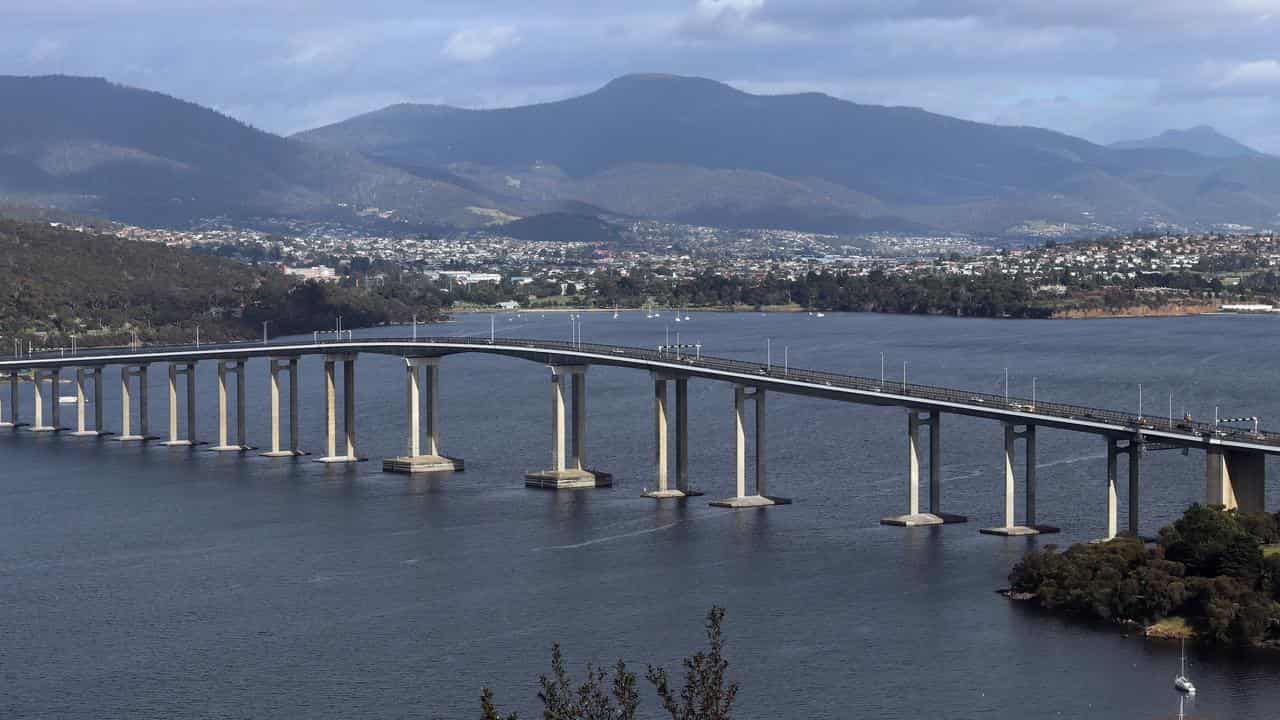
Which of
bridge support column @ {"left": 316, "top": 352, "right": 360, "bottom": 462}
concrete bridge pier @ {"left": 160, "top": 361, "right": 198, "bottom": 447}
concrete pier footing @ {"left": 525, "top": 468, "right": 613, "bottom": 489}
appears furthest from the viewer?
concrete bridge pier @ {"left": 160, "top": 361, "right": 198, "bottom": 447}

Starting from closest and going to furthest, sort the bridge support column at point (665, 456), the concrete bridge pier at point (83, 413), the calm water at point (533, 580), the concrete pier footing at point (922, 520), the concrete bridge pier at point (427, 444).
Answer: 1. the calm water at point (533, 580)
2. the concrete pier footing at point (922, 520)
3. the bridge support column at point (665, 456)
4. the concrete bridge pier at point (427, 444)
5. the concrete bridge pier at point (83, 413)

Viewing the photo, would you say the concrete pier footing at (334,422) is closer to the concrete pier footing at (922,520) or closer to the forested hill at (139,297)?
the concrete pier footing at (922,520)

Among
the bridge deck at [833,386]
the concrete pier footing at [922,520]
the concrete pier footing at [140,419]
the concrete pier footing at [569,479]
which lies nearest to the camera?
the bridge deck at [833,386]

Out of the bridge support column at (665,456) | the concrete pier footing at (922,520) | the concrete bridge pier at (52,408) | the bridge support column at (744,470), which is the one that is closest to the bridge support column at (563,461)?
the bridge support column at (665,456)

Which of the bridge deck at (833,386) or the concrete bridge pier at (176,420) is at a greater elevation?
the bridge deck at (833,386)

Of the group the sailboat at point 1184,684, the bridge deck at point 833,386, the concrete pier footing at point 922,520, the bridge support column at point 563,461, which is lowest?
the sailboat at point 1184,684

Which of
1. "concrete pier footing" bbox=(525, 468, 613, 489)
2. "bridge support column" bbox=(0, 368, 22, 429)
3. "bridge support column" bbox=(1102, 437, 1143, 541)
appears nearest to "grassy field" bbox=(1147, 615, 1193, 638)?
"bridge support column" bbox=(1102, 437, 1143, 541)

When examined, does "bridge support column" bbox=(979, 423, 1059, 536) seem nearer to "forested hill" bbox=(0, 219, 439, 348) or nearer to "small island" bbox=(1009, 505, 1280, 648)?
"small island" bbox=(1009, 505, 1280, 648)
